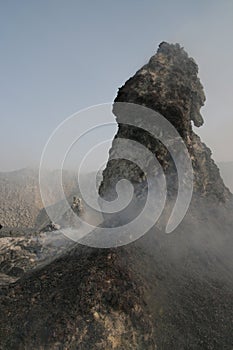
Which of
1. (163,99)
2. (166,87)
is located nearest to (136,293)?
(163,99)

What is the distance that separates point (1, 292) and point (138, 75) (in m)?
26.8

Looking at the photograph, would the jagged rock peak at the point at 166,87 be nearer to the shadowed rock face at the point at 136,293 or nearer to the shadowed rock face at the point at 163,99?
the shadowed rock face at the point at 163,99

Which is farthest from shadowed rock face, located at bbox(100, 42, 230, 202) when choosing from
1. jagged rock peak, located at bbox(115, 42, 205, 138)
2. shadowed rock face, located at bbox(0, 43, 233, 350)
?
shadowed rock face, located at bbox(0, 43, 233, 350)

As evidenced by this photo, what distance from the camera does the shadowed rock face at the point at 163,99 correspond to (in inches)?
1344

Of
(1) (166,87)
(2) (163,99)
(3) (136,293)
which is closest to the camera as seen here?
(3) (136,293)

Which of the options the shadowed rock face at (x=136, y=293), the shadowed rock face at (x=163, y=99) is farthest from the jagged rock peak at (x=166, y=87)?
the shadowed rock face at (x=136, y=293)

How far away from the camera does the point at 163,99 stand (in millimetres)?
34656

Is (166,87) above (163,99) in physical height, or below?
above

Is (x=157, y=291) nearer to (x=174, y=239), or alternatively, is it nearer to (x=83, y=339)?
(x=83, y=339)

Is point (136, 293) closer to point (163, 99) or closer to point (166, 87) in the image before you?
point (163, 99)

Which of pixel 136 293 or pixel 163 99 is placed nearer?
pixel 136 293

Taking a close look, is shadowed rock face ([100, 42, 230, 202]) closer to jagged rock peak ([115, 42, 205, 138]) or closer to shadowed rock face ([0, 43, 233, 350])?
jagged rock peak ([115, 42, 205, 138])

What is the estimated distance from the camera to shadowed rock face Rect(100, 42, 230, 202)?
112 feet

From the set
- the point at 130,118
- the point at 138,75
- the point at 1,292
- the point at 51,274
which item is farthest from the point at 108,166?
the point at 1,292
